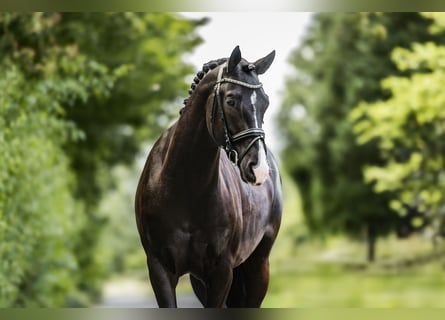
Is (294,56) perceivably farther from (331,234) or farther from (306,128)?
(331,234)

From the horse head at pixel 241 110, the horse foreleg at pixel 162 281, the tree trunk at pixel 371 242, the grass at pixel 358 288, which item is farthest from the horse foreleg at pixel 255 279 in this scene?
the tree trunk at pixel 371 242

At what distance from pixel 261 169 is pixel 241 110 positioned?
8.6 inches

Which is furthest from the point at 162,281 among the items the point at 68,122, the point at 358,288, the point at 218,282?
the point at 358,288

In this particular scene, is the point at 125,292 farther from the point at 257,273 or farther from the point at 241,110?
the point at 241,110

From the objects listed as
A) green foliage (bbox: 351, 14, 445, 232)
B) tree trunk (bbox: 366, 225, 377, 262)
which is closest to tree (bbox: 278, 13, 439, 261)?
tree trunk (bbox: 366, 225, 377, 262)

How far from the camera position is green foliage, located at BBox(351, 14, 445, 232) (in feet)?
23.4

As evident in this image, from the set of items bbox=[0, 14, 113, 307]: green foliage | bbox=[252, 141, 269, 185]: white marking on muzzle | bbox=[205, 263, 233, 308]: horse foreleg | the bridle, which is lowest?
bbox=[205, 263, 233, 308]: horse foreleg

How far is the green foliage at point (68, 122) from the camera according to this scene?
4992 mm

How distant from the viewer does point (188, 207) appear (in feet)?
8.82

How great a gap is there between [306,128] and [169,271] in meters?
8.10

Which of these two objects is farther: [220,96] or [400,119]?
[400,119]

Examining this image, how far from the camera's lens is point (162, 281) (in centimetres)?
272

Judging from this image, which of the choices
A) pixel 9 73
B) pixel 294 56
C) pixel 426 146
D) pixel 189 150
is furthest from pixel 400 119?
pixel 189 150

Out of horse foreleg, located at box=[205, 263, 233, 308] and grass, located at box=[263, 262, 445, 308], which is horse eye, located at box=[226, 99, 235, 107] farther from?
grass, located at box=[263, 262, 445, 308]
